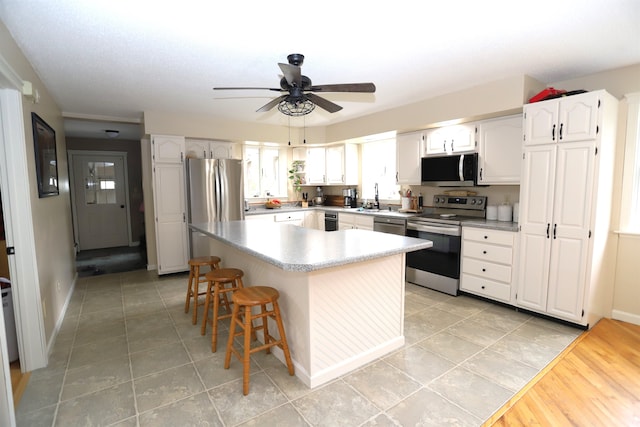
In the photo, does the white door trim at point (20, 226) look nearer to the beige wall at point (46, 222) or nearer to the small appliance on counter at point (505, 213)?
the beige wall at point (46, 222)

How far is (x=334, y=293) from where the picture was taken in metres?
2.18

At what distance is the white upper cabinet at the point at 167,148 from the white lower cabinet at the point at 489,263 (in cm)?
395

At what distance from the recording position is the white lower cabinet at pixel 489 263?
10.9 feet

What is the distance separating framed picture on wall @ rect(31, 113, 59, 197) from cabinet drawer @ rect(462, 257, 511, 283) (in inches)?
164

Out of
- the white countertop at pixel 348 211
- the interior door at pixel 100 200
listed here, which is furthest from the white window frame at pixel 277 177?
the interior door at pixel 100 200

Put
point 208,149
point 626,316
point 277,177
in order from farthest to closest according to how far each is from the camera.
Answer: point 277,177
point 208,149
point 626,316

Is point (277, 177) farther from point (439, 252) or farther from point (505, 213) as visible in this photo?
point (505, 213)

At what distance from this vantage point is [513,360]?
243 cm

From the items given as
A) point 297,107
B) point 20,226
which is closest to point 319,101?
point 297,107

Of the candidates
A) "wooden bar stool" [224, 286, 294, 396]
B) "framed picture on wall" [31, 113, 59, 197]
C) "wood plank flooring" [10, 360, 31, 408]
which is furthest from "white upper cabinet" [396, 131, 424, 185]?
"wood plank flooring" [10, 360, 31, 408]

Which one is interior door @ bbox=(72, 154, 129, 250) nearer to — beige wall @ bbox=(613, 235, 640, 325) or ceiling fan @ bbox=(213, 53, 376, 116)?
ceiling fan @ bbox=(213, 53, 376, 116)

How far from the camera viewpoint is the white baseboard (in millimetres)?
3045

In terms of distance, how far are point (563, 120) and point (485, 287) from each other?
1798 millimetres

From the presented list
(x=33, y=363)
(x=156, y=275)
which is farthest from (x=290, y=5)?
(x=156, y=275)
